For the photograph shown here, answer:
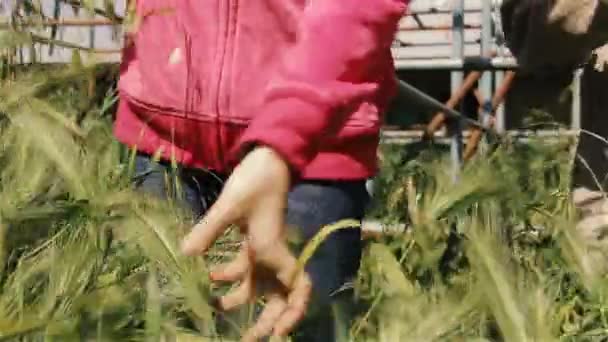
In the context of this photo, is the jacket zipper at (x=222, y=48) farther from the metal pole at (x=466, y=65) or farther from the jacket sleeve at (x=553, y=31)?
the metal pole at (x=466, y=65)

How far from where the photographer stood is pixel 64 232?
0.58 metres

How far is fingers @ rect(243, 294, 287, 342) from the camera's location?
0.60 metres

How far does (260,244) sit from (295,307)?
0.13ft

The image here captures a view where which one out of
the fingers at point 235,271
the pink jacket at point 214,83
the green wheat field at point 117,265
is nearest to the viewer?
the green wheat field at point 117,265

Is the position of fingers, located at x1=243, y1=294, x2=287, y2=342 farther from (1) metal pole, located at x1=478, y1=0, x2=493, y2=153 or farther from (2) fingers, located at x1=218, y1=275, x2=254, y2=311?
(1) metal pole, located at x1=478, y1=0, x2=493, y2=153

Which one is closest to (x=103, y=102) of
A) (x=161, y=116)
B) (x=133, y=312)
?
(x=161, y=116)

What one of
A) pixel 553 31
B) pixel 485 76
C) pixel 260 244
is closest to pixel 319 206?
pixel 260 244

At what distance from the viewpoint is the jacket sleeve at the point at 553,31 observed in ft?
4.56

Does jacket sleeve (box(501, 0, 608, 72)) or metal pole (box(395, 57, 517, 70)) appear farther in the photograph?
metal pole (box(395, 57, 517, 70))

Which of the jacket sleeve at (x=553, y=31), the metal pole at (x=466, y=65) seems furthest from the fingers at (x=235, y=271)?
the metal pole at (x=466, y=65)

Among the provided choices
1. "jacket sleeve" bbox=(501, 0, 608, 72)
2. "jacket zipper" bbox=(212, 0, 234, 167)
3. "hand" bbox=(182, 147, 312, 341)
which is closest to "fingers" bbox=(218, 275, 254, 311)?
"hand" bbox=(182, 147, 312, 341)

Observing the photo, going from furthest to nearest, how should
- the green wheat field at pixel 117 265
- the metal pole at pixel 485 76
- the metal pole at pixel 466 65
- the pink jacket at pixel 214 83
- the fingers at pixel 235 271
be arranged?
the metal pole at pixel 485 76, the metal pole at pixel 466 65, the pink jacket at pixel 214 83, the fingers at pixel 235 271, the green wheat field at pixel 117 265

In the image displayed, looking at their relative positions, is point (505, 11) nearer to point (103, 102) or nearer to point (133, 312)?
point (103, 102)

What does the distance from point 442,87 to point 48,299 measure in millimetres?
6083
